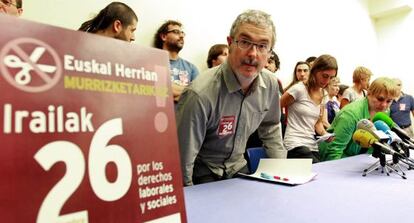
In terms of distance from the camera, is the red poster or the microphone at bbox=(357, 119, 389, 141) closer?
the red poster

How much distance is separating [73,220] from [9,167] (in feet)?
0.32

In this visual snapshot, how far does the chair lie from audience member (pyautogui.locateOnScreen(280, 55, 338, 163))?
21.2 inches

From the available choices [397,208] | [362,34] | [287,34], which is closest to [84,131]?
[397,208]

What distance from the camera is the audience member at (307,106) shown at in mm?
1985

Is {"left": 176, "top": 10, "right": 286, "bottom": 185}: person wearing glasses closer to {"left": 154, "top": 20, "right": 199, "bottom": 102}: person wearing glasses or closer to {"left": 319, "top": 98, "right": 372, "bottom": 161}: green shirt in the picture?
{"left": 319, "top": 98, "right": 372, "bottom": 161}: green shirt

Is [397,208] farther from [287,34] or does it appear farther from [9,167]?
[287,34]

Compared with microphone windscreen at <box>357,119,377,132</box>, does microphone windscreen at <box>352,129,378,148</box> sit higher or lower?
lower

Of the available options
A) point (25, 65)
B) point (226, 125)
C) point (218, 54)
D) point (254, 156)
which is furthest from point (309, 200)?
point (218, 54)

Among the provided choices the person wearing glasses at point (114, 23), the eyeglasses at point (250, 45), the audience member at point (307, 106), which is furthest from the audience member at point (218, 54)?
the eyeglasses at point (250, 45)

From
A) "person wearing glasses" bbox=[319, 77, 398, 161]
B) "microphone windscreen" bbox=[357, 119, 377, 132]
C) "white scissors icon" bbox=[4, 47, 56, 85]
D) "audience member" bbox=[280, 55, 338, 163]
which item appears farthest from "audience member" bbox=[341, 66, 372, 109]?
"white scissors icon" bbox=[4, 47, 56, 85]

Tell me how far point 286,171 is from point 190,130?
1.26 feet

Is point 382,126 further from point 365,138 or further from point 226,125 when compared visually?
point 226,125

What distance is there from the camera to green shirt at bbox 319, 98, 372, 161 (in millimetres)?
1755

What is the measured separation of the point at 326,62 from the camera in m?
1.97
